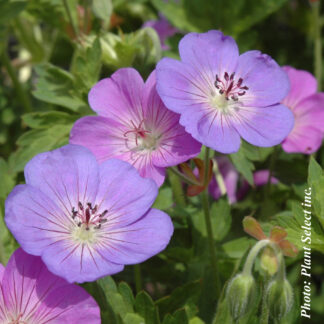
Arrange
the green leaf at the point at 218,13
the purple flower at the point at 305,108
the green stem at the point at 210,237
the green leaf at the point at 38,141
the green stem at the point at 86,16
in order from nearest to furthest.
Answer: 1. the green stem at the point at 210,237
2. the green leaf at the point at 38,141
3. the purple flower at the point at 305,108
4. the green stem at the point at 86,16
5. the green leaf at the point at 218,13

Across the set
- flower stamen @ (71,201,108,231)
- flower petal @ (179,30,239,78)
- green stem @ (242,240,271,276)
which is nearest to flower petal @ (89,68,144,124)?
flower petal @ (179,30,239,78)

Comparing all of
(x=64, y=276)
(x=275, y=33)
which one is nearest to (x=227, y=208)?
(x=64, y=276)

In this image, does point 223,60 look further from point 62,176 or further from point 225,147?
point 62,176

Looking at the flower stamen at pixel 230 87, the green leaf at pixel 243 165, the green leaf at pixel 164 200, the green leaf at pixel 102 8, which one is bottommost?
the green leaf at pixel 164 200

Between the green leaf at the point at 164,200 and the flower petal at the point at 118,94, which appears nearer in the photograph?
the flower petal at the point at 118,94

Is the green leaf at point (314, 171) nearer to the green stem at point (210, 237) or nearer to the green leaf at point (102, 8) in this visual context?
the green stem at point (210, 237)

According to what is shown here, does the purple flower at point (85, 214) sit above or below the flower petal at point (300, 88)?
below

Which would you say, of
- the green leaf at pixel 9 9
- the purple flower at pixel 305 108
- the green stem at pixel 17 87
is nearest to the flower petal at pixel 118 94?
the purple flower at pixel 305 108

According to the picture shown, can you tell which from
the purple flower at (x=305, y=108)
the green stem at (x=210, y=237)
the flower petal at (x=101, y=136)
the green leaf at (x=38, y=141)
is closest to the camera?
the flower petal at (x=101, y=136)

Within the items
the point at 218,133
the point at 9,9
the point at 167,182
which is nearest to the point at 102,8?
the point at 9,9
